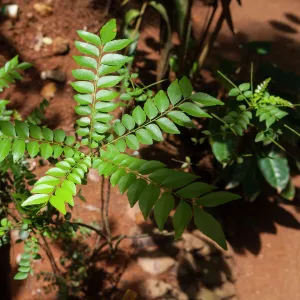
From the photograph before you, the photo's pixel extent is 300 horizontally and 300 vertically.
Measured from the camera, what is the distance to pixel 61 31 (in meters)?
3.45

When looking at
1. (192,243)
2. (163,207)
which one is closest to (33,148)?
(163,207)

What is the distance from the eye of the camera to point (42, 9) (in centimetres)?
349

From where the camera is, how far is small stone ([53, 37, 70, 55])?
3.31 meters

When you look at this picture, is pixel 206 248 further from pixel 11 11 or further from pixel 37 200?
pixel 11 11

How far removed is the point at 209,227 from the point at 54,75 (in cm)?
256

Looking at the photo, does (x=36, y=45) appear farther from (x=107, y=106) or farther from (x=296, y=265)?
(x=296, y=265)

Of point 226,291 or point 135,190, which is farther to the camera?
point 226,291

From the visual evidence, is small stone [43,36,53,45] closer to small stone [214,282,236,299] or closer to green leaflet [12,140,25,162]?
green leaflet [12,140,25,162]

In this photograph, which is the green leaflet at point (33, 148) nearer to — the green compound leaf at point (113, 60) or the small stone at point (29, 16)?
the green compound leaf at point (113, 60)

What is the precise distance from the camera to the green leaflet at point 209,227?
91 centimetres

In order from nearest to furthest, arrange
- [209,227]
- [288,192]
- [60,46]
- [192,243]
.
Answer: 1. [209,227]
2. [192,243]
3. [288,192]
4. [60,46]

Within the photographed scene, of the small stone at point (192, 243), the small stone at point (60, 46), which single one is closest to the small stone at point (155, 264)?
the small stone at point (192, 243)

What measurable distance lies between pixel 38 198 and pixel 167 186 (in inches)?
14.2

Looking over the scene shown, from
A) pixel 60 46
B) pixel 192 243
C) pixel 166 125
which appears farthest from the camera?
pixel 60 46
